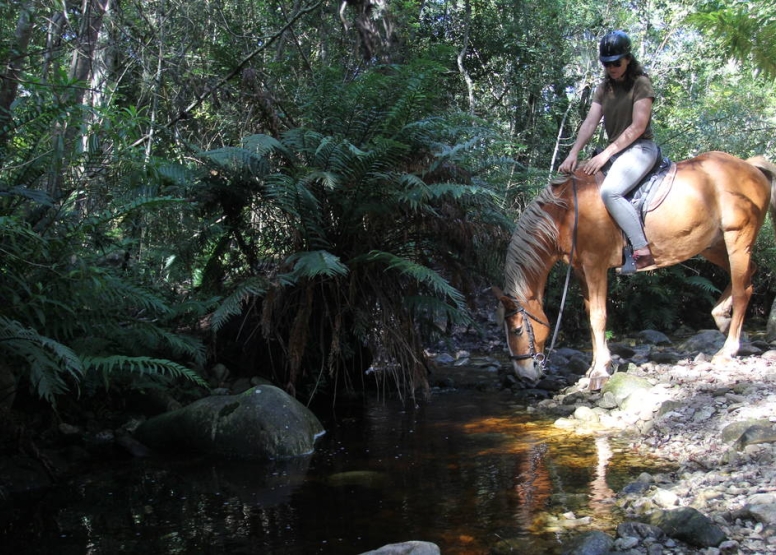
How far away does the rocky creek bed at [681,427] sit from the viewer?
2.63 m

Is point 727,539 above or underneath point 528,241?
underneath

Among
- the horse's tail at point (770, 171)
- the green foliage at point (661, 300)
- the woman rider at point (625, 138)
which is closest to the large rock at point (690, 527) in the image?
the woman rider at point (625, 138)

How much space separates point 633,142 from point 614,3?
11.9 m

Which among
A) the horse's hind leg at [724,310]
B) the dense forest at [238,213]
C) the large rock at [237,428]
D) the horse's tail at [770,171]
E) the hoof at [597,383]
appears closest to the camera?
the dense forest at [238,213]

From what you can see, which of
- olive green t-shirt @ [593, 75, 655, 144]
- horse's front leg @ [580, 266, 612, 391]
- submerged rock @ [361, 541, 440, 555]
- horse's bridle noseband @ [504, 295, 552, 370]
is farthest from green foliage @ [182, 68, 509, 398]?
submerged rock @ [361, 541, 440, 555]

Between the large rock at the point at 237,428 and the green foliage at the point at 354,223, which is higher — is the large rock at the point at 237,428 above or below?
below

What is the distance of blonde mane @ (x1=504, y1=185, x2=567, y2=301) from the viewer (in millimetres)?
5422

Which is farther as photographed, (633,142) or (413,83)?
(633,142)

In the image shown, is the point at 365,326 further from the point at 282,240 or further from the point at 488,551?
the point at 488,551

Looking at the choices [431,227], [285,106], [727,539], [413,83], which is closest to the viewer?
[727,539]

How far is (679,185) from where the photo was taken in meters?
5.41

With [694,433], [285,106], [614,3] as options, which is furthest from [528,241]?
[614,3]

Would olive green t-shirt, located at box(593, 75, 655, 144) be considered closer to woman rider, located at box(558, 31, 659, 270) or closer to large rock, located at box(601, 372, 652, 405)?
woman rider, located at box(558, 31, 659, 270)

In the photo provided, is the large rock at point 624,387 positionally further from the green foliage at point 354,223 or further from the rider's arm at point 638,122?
the rider's arm at point 638,122
